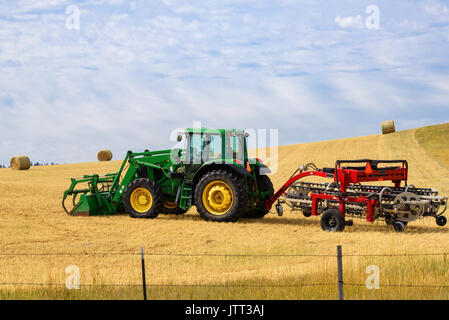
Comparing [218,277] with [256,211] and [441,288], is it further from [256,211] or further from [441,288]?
[256,211]

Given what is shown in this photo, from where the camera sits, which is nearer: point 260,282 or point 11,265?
point 260,282

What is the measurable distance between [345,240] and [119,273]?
16.7 feet

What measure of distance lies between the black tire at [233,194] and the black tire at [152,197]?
154 centimetres

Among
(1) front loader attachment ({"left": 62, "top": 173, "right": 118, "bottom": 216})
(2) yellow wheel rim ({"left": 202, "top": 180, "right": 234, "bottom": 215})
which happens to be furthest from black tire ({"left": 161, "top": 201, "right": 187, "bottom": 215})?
(2) yellow wheel rim ({"left": 202, "top": 180, "right": 234, "bottom": 215})

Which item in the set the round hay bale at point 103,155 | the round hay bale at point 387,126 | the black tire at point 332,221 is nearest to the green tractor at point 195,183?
the black tire at point 332,221

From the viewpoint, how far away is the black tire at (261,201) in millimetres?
14453

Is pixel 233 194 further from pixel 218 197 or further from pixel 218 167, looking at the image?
pixel 218 167

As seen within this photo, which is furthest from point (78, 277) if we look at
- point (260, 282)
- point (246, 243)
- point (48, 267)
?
point (246, 243)

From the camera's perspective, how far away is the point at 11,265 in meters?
9.43

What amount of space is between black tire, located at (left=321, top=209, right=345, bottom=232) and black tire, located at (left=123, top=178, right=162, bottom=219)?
4.74 metres

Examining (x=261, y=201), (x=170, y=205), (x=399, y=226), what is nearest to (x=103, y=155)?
(x=170, y=205)

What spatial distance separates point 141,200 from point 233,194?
Answer: 3.18m

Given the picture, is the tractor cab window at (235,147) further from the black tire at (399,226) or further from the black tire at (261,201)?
the black tire at (399,226)
